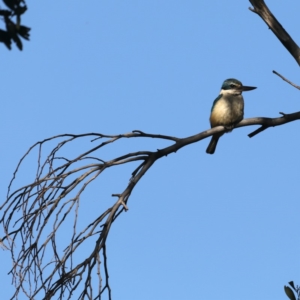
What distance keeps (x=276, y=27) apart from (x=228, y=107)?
160cm

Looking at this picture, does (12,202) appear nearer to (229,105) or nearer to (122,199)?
(122,199)

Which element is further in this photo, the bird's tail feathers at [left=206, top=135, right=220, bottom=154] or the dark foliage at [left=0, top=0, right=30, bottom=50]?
the bird's tail feathers at [left=206, top=135, right=220, bottom=154]

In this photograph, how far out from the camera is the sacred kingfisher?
665cm

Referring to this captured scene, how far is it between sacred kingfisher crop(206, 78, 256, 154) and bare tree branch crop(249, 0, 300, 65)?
1.28 meters

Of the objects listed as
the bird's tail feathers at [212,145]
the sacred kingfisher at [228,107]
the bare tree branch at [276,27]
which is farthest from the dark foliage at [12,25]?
the bird's tail feathers at [212,145]

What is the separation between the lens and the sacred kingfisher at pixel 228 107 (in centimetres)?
665

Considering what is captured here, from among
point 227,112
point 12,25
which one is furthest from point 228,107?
point 12,25

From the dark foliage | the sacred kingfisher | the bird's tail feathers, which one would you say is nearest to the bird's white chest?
the sacred kingfisher

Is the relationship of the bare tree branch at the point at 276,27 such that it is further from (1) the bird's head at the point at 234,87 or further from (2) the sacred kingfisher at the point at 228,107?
(1) the bird's head at the point at 234,87

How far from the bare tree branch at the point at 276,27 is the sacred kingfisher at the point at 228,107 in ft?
4.20

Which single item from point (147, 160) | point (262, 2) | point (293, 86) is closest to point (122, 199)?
point (147, 160)

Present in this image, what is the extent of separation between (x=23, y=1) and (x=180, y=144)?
2.51 m

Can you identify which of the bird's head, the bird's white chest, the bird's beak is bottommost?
the bird's white chest

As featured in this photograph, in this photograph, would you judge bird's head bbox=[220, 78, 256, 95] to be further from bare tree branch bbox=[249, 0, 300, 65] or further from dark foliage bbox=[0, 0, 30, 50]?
dark foliage bbox=[0, 0, 30, 50]
